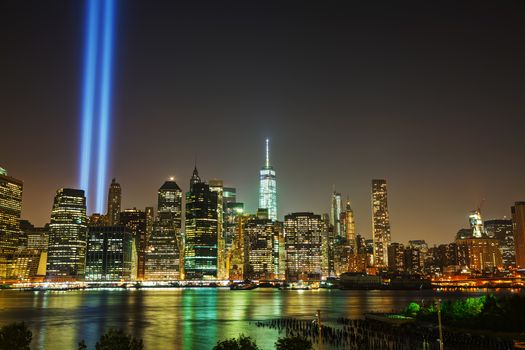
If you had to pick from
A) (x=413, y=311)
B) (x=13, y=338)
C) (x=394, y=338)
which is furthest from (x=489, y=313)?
(x=13, y=338)

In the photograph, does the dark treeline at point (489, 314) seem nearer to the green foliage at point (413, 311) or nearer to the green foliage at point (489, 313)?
the green foliage at point (489, 313)

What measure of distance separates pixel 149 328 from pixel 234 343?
7418 centimetres

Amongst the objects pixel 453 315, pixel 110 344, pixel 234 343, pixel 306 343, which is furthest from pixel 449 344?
pixel 110 344

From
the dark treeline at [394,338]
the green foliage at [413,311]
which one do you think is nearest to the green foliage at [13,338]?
the dark treeline at [394,338]

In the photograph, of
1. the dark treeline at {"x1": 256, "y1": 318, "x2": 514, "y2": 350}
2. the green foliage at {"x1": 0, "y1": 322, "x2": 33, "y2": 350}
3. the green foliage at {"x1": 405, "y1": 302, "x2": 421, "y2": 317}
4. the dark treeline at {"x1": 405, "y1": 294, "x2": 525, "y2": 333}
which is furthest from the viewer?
the green foliage at {"x1": 405, "y1": 302, "x2": 421, "y2": 317}

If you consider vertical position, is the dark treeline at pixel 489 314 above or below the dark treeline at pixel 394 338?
above

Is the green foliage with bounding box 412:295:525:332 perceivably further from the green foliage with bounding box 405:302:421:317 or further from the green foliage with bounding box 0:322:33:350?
the green foliage with bounding box 0:322:33:350

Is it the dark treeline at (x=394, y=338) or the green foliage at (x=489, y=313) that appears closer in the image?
the dark treeline at (x=394, y=338)

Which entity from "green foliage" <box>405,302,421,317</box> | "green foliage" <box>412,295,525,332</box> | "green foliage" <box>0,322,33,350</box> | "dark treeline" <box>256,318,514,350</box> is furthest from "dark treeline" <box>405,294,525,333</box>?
"green foliage" <box>0,322,33,350</box>

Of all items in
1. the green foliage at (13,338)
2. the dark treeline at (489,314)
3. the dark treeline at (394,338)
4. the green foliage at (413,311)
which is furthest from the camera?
the green foliage at (413,311)

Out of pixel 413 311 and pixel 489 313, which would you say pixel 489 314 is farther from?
pixel 413 311

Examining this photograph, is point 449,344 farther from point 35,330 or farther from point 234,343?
point 35,330

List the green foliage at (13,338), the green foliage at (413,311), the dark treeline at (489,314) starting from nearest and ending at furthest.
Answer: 1. the green foliage at (13,338)
2. the dark treeline at (489,314)
3. the green foliage at (413,311)

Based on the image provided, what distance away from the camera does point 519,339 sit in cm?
7288
